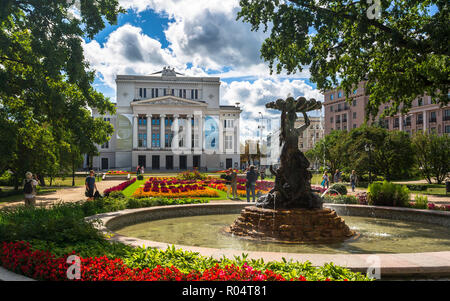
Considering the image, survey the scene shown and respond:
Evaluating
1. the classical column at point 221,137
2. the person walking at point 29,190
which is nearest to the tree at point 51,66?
the person walking at point 29,190

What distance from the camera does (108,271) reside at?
15.1 ft

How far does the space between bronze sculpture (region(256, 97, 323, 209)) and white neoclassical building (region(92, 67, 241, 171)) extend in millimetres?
62864

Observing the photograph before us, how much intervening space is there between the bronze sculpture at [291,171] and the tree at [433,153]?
90.9 feet

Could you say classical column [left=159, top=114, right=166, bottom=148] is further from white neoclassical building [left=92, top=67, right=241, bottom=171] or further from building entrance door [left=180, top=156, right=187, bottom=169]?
building entrance door [left=180, top=156, right=187, bottom=169]

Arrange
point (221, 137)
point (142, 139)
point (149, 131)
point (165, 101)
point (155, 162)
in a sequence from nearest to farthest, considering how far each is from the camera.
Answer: point (165, 101)
point (149, 131)
point (155, 162)
point (142, 139)
point (221, 137)

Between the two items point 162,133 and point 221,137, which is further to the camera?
point 221,137

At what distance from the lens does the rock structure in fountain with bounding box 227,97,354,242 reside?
28.8ft

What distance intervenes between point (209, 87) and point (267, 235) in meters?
77.7

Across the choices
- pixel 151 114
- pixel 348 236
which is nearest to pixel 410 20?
pixel 348 236

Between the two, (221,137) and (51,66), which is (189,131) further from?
(51,66)

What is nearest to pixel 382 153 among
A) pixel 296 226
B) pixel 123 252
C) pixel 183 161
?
pixel 296 226

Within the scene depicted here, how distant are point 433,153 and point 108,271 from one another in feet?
115

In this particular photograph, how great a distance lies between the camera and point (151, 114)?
74.9 metres
